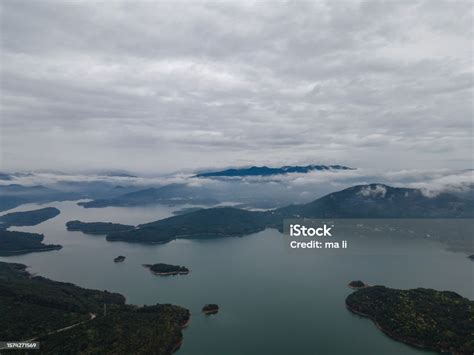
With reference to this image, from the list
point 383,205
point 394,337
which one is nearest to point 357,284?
point 394,337

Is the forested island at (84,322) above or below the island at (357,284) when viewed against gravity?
above

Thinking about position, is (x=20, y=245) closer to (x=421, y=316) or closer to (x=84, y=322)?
(x=84, y=322)

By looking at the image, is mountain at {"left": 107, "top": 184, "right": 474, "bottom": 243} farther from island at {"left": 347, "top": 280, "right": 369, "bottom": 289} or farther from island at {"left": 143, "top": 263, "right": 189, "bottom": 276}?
island at {"left": 347, "top": 280, "right": 369, "bottom": 289}

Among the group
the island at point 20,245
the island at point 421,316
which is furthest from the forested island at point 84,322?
the island at point 20,245

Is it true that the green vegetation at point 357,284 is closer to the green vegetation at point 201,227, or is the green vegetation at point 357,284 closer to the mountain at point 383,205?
the green vegetation at point 201,227

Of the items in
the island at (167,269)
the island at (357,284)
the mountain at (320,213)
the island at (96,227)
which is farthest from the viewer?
the island at (96,227)

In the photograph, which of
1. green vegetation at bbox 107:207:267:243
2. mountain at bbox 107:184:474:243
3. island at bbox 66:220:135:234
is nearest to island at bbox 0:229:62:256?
green vegetation at bbox 107:207:267:243
